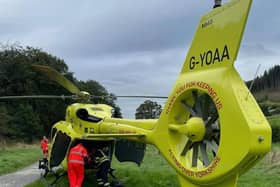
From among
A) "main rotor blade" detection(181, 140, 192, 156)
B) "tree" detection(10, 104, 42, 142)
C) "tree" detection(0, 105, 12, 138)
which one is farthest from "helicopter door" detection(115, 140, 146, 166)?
"tree" detection(10, 104, 42, 142)

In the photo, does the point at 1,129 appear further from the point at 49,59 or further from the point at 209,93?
the point at 209,93

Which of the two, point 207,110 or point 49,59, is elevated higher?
point 49,59

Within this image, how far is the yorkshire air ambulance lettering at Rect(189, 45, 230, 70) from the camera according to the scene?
509cm

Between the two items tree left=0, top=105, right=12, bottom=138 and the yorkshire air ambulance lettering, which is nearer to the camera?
the yorkshire air ambulance lettering

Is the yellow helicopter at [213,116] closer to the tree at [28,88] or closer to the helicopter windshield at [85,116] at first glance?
the helicopter windshield at [85,116]

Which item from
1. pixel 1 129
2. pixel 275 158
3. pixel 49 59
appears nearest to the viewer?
pixel 275 158

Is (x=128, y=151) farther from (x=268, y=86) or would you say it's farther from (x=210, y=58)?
(x=268, y=86)

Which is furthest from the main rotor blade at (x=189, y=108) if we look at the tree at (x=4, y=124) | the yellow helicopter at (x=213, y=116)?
the tree at (x=4, y=124)

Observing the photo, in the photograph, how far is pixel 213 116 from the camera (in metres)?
5.34

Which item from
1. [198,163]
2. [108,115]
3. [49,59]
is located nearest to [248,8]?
[198,163]

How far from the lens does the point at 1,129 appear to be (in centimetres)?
4322

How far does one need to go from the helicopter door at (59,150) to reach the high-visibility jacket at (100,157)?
0.89m

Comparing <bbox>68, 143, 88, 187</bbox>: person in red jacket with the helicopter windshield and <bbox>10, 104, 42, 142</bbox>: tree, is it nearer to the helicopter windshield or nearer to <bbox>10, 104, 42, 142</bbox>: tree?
the helicopter windshield

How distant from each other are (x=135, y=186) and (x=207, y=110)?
5795 mm
